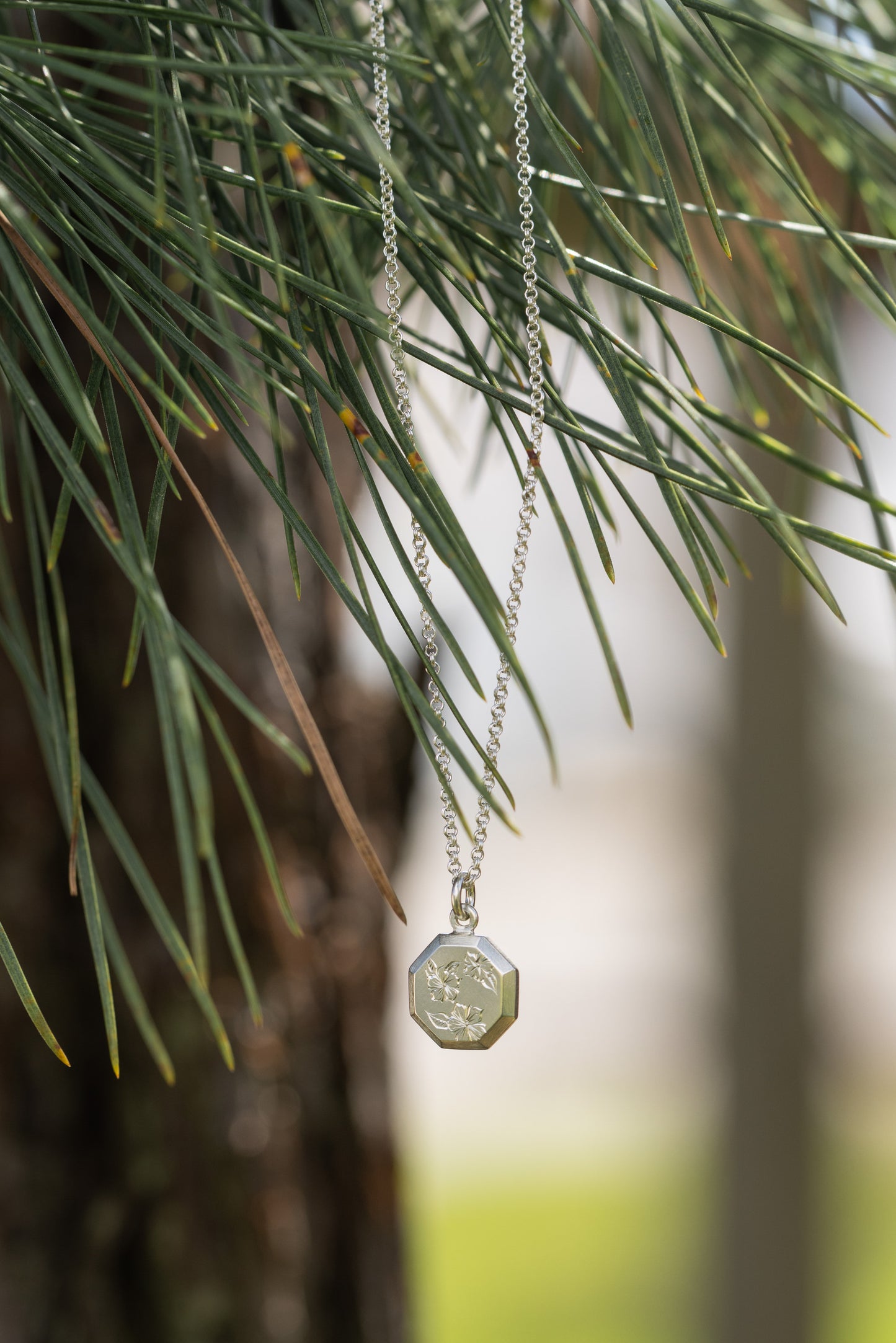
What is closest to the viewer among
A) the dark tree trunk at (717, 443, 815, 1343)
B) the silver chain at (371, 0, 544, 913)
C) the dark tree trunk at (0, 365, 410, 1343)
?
the silver chain at (371, 0, 544, 913)

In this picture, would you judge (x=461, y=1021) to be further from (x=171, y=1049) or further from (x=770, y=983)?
(x=770, y=983)

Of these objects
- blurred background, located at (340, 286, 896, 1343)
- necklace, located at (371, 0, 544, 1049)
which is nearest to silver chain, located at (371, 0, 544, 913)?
necklace, located at (371, 0, 544, 1049)

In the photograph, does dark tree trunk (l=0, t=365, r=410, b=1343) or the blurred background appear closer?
dark tree trunk (l=0, t=365, r=410, b=1343)

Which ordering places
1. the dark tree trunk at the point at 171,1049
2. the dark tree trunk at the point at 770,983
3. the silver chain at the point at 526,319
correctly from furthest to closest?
the dark tree trunk at the point at 770,983 < the dark tree trunk at the point at 171,1049 < the silver chain at the point at 526,319

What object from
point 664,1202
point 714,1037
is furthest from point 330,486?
point 664,1202

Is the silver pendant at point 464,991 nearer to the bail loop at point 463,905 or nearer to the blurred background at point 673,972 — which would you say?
the bail loop at point 463,905

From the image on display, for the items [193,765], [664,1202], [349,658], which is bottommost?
[664,1202]

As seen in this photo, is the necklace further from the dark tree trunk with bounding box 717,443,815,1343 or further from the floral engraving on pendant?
the dark tree trunk with bounding box 717,443,815,1343

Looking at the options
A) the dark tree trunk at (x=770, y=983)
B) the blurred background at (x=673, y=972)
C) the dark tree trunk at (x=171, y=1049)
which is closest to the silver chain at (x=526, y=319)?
the dark tree trunk at (x=171, y=1049)

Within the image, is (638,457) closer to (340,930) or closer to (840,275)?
(840,275)
